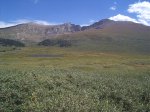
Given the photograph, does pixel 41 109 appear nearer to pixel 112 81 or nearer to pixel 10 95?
pixel 10 95

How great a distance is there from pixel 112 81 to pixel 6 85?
1552 cm

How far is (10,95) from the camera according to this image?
38469 millimetres

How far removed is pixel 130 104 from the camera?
3784 cm

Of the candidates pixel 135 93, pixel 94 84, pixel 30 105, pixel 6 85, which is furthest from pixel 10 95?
pixel 135 93

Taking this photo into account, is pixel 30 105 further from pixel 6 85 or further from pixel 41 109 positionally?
pixel 6 85

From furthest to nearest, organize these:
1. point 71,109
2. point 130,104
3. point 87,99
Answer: point 130,104 < point 87,99 < point 71,109

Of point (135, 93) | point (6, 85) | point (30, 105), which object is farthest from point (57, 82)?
point (30, 105)

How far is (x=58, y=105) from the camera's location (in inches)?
1204

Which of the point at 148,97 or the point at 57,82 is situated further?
the point at 57,82

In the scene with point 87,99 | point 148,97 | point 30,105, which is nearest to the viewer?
point 30,105

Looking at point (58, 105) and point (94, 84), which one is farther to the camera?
point (94, 84)

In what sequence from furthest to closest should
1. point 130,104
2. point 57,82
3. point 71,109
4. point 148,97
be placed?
1. point 57,82
2. point 148,97
3. point 130,104
4. point 71,109

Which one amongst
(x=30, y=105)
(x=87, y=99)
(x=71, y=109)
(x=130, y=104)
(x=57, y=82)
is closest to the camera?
(x=71, y=109)

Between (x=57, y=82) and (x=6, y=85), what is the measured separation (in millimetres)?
7240
